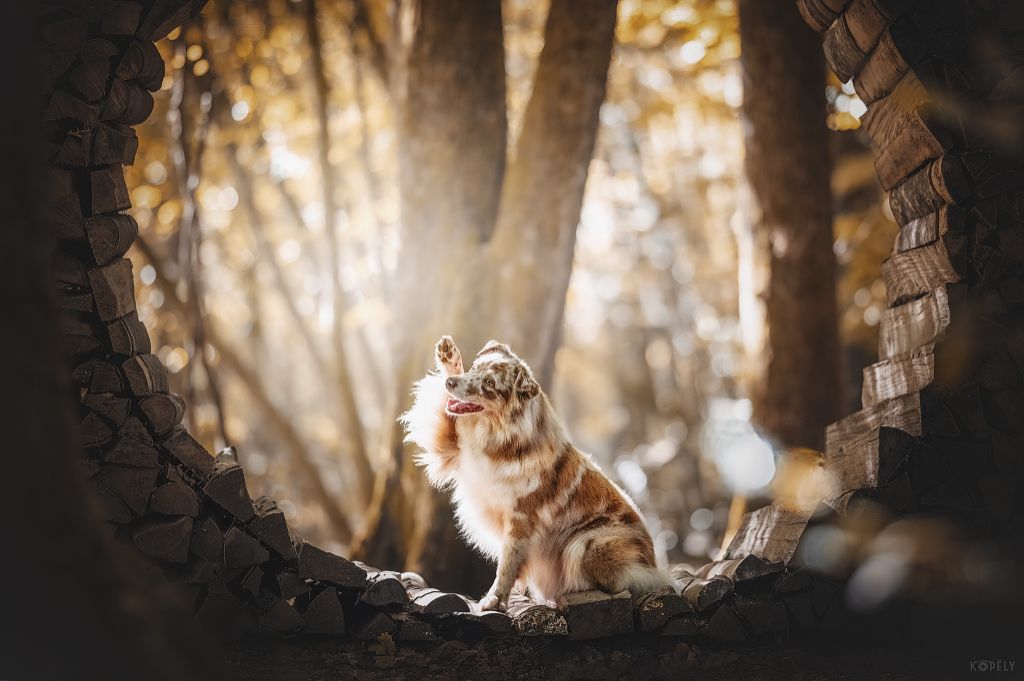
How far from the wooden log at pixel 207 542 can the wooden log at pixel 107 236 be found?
1.14 m

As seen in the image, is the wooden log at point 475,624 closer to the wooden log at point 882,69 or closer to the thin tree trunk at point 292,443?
the wooden log at point 882,69

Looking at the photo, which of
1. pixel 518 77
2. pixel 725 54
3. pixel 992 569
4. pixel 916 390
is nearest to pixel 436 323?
pixel 916 390

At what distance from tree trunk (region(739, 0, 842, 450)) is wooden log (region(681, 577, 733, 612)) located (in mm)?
2653

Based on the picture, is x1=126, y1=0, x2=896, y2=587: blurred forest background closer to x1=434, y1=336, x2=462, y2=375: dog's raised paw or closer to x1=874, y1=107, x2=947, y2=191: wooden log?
x1=434, y1=336, x2=462, y2=375: dog's raised paw

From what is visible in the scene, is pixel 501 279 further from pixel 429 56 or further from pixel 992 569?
pixel 992 569

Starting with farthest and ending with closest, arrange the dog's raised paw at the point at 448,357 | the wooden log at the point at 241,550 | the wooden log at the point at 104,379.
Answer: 1. the dog's raised paw at the point at 448,357
2. the wooden log at the point at 241,550
3. the wooden log at the point at 104,379

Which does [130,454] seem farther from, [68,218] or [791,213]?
[791,213]

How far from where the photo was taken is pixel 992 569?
3045 millimetres

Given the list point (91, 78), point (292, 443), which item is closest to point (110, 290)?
point (91, 78)

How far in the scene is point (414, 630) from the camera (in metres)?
3.07

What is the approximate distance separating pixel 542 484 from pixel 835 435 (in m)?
1.49

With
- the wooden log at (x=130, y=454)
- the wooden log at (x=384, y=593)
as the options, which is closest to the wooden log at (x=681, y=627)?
the wooden log at (x=384, y=593)

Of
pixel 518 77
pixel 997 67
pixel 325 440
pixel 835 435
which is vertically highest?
pixel 518 77

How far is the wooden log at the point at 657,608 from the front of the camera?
3082 mm
